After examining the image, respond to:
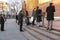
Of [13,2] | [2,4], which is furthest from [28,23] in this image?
[2,4]

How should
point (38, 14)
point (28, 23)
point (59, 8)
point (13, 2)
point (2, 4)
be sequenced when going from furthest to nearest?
1. point (2, 4)
2. point (13, 2)
3. point (59, 8)
4. point (28, 23)
5. point (38, 14)

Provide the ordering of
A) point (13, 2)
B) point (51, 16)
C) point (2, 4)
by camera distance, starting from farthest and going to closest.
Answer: point (2, 4) < point (13, 2) < point (51, 16)

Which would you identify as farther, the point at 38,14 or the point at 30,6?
Result: the point at 30,6

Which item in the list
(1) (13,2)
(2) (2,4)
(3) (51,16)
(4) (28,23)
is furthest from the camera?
(2) (2,4)

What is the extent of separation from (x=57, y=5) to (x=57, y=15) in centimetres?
122

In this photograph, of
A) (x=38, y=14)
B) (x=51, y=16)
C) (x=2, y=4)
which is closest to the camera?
(x=51, y=16)

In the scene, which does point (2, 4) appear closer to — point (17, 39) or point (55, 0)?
point (55, 0)

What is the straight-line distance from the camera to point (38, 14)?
1872cm

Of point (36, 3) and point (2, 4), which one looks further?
point (2, 4)

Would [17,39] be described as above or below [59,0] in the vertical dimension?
below

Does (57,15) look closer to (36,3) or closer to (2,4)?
(36,3)

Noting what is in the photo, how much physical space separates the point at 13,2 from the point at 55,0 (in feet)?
181

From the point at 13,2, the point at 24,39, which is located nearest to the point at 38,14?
the point at 24,39

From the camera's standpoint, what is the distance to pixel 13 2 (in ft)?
270
